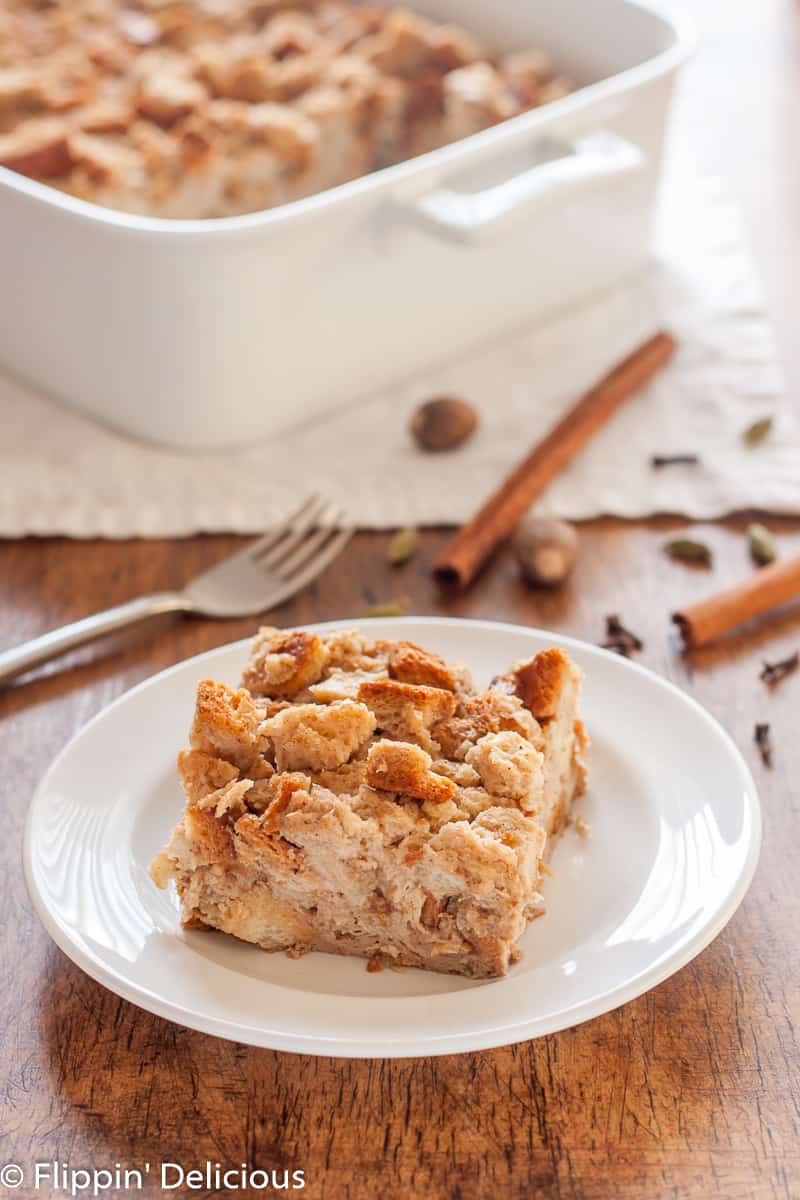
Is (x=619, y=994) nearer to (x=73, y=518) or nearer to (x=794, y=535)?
(x=794, y=535)

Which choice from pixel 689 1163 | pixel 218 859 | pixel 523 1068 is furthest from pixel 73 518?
pixel 689 1163

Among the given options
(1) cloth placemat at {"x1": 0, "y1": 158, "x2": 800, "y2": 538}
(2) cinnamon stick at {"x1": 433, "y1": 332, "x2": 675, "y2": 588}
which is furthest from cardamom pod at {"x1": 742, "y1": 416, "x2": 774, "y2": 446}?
(2) cinnamon stick at {"x1": 433, "y1": 332, "x2": 675, "y2": 588}

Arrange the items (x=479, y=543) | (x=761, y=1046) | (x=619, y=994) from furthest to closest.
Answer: (x=479, y=543) → (x=761, y=1046) → (x=619, y=994)

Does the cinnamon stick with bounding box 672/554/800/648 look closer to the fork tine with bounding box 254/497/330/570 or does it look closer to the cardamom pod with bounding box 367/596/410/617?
the cardamom pod with bounding box 367/596/410/617

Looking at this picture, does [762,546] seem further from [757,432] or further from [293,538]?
[293,538]

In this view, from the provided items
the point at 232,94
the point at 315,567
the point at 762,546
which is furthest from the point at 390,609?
the point at 232,94
